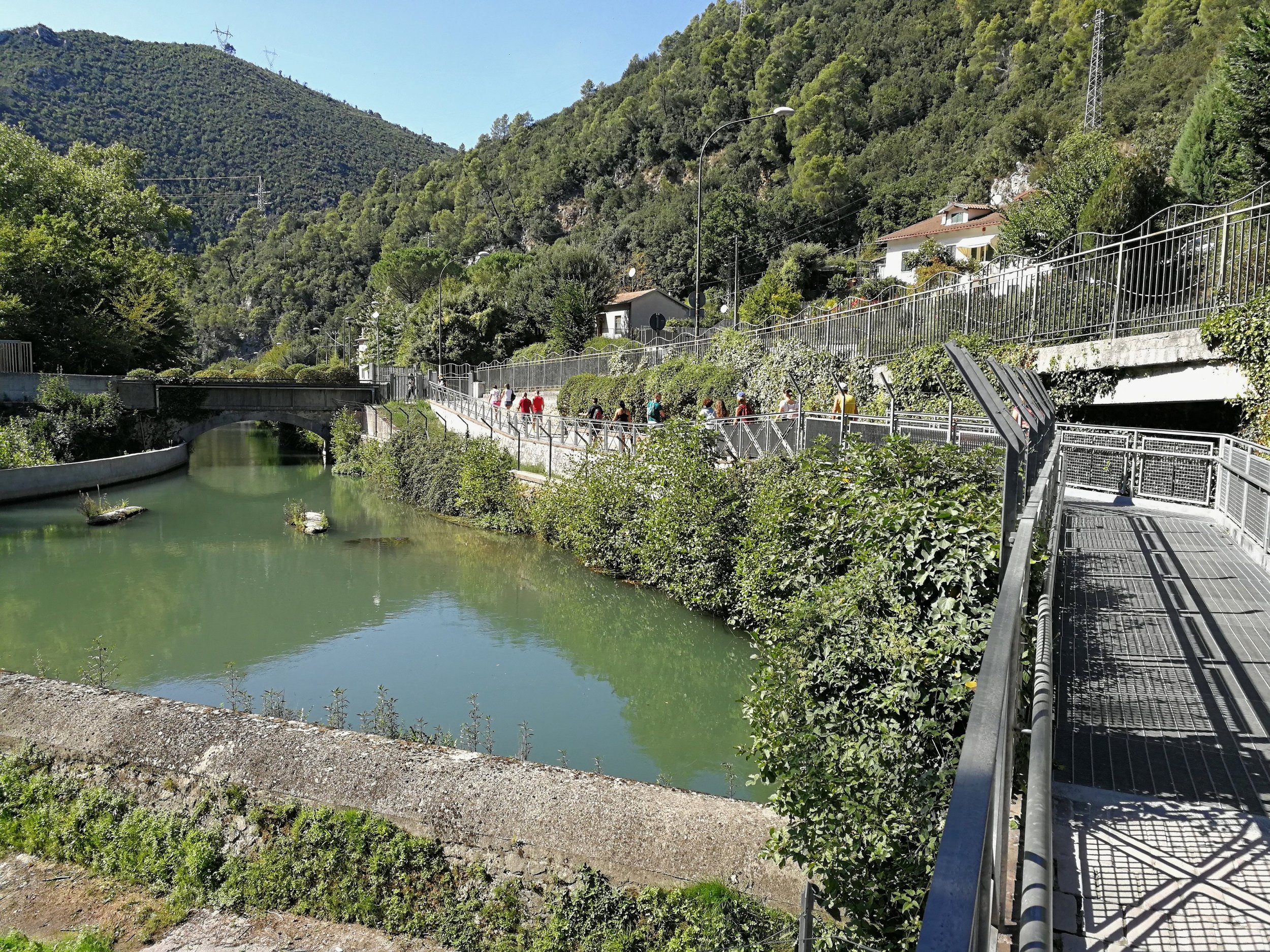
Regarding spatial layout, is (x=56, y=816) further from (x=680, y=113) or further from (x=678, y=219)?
(x=680, y=113)

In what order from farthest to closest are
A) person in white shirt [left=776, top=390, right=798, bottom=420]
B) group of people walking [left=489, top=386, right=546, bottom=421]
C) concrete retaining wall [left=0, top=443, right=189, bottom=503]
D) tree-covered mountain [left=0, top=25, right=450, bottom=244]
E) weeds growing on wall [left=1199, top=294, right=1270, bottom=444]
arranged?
1. tree-covered mountain [left=0, top=25, right=450, bottom=244]
2. group of people walking [left=489, top=386, right=546, bottom=421]
3. concrete retaining wall [left=0, top=443, right=189, bottom=503]
4. person in white shirt [left=776, top=390, right=798, bottom=420]
5. weeds growing on wall [left=1199, top=294, right=1270, bottom=444]

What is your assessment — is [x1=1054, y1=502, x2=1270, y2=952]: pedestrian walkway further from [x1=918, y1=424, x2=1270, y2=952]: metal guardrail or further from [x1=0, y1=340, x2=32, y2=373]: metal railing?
[x1=0, y1=340, x2=32, y2=373]: metal railing

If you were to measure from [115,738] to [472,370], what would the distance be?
152 ft

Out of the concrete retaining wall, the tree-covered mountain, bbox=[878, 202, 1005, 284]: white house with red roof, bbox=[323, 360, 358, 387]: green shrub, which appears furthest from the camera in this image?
the tree-covered mountain

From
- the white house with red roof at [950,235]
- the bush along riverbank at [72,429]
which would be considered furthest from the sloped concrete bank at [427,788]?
the white house with red roof at [950,235]

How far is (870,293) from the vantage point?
173 feet

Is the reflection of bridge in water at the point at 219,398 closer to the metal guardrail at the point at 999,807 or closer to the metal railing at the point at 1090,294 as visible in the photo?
the metal railing at the point at 1090,294

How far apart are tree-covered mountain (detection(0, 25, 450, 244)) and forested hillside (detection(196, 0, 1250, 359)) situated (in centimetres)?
1188

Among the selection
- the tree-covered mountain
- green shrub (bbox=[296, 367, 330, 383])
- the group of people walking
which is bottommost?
the group of people walking

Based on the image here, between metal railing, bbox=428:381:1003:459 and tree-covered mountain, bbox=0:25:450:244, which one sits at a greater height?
tree-covered mountain, bbox=0:25:450:244

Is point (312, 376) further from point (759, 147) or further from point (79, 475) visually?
point (759, 147)

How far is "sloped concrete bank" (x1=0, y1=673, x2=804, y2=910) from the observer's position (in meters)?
5.85

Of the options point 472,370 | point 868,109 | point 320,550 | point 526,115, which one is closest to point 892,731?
point 320,550

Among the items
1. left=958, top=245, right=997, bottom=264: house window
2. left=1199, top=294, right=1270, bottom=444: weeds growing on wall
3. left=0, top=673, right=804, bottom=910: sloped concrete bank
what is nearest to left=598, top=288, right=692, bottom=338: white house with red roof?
left=958, top=245, right=997, bottom=264: house window
